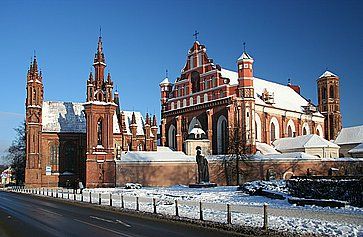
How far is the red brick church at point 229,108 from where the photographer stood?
70438 millimetres

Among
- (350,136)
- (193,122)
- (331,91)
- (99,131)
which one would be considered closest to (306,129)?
(350,136)

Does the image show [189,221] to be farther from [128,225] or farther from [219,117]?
[219,117]

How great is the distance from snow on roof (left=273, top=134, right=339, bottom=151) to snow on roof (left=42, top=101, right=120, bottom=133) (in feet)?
97.5

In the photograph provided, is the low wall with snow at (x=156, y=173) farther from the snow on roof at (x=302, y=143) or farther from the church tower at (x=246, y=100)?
the snow on roof at (x=302, y=143)

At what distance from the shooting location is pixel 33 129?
236 ft

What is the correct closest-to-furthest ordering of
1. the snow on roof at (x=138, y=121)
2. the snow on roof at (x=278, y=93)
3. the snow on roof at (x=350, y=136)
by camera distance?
the snow on roof at (x=278, y=93) < the snow on roof at (x=350, y=136) < the snow on roof at (x=138, y=121)

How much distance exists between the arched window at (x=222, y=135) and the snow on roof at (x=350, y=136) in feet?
94.6

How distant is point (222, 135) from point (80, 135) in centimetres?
2428

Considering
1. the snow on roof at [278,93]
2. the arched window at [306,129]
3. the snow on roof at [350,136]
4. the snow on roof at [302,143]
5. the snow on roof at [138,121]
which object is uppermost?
the snow on roof at [278,93]

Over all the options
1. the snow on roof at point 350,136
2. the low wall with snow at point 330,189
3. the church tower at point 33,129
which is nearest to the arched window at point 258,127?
the snow on roof at point 350,136

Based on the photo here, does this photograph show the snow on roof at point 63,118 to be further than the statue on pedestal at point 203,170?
Yes

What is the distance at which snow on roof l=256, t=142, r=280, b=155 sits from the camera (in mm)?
71075

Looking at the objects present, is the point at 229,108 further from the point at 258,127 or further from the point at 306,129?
the point at 306,129

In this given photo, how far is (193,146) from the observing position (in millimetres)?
69875
